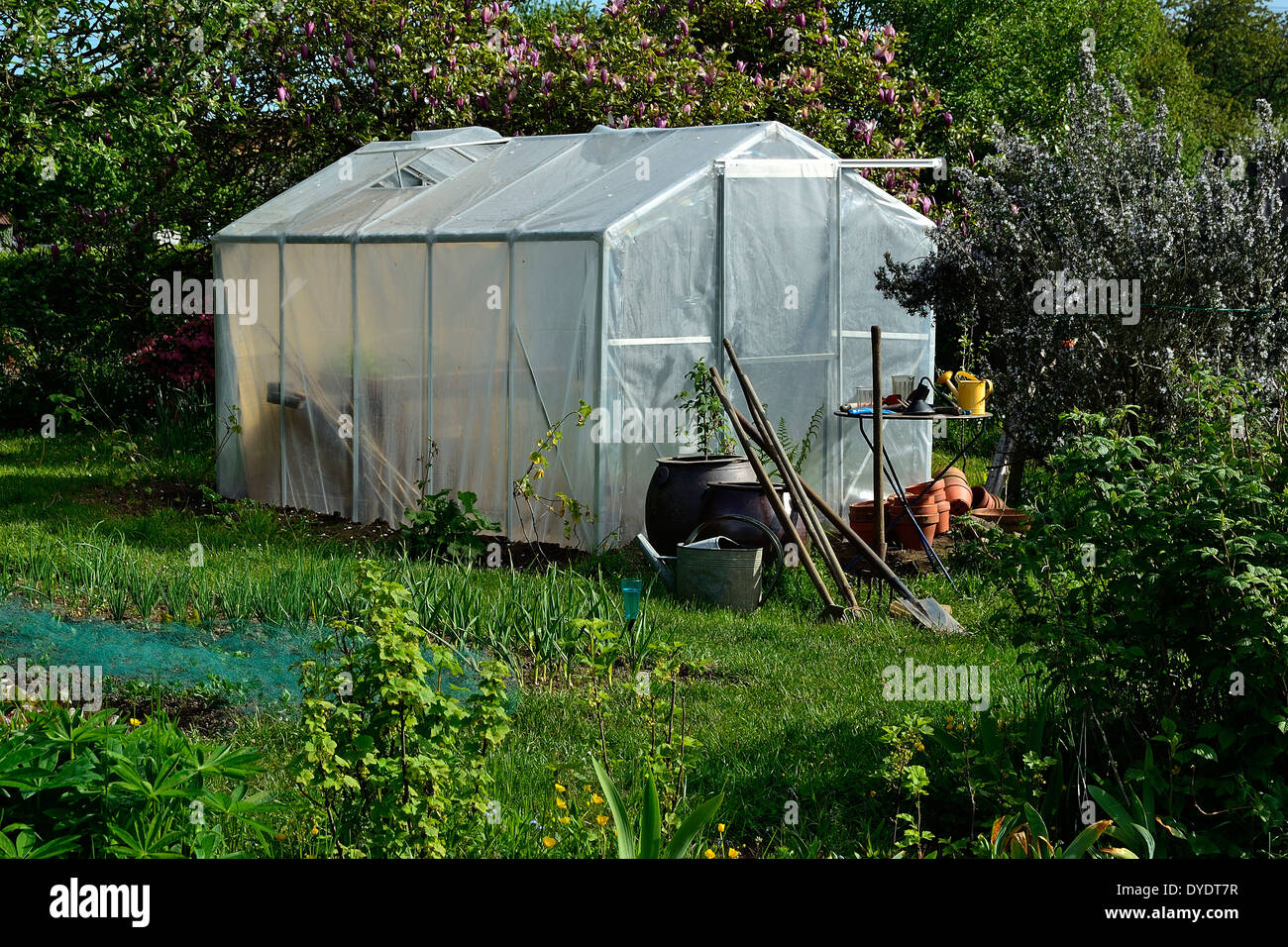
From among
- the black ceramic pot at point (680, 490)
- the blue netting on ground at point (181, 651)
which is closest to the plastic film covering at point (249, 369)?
the black ceramic pot at point (680, 490)

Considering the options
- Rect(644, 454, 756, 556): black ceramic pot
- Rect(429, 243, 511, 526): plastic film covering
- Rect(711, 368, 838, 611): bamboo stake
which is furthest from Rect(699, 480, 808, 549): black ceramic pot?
Rect(429, 243, 511, 526): plastic film covering

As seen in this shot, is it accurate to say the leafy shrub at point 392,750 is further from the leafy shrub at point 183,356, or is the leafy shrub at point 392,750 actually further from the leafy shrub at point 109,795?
the leafy shrub at point 183,356

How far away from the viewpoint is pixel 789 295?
1009cm

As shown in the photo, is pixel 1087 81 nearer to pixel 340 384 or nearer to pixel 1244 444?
pixel 1244 444

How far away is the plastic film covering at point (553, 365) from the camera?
889 centimetres

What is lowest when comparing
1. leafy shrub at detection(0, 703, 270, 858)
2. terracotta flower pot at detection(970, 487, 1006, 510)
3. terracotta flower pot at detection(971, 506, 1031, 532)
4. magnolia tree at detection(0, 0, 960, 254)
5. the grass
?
the grass

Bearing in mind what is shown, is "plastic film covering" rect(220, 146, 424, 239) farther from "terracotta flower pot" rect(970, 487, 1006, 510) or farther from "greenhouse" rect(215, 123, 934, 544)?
"terracotta flower pot" rect(970, 487, 1006, 510)

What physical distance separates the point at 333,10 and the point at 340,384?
17.0 ft

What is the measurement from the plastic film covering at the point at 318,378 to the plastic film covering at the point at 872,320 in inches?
155

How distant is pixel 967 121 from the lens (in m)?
16.5

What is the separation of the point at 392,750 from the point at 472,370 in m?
6.23

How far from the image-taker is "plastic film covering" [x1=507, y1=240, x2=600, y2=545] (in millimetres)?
8891

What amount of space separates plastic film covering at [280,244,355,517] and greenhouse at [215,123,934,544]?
0.9 inches
